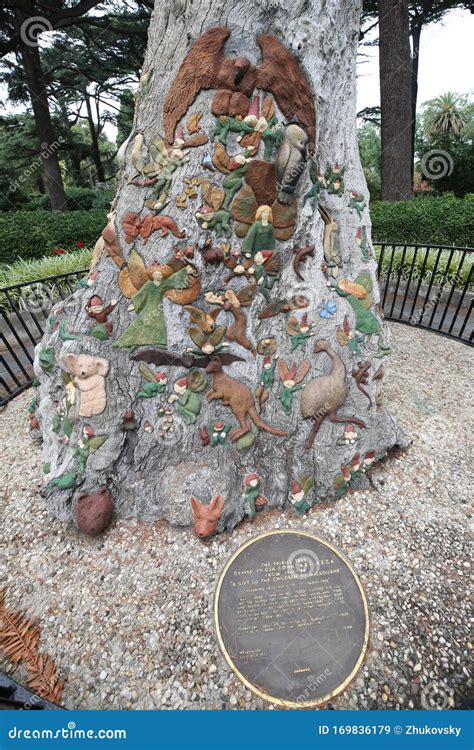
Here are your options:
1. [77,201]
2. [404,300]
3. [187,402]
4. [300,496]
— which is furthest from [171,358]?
[77,201]

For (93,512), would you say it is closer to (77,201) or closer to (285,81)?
(285,81)

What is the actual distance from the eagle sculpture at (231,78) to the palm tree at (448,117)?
847 inches

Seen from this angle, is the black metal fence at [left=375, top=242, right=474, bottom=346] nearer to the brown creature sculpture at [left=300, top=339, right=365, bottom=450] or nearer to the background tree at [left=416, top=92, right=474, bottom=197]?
the brown creature sculpture at [left=300, top=339, right=365, bottom=450]

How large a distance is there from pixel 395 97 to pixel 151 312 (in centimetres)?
955

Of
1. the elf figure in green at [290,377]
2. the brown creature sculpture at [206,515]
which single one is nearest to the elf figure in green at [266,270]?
the elf figure in green at [290,377]

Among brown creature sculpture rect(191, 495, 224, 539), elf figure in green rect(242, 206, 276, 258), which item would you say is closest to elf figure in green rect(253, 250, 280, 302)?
elf figure in green rect(242, 206, 276, 258)

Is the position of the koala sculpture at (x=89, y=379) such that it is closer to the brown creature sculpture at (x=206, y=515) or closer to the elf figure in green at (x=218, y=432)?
the elf figure in green at (x=218, y=432)

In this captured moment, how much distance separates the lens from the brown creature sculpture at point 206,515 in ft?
8.73

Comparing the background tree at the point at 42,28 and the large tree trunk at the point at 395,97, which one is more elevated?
the background tree at the point at 42,28

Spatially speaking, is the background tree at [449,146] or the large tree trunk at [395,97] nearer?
the large tree trunk at [395,97]

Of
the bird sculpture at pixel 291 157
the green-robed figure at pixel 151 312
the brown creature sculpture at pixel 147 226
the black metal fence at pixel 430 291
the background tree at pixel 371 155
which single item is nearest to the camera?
the bird sculpture at pixel 291 157

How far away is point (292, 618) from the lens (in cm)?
223

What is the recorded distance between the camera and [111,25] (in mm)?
10398

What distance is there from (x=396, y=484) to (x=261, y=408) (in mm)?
1339
